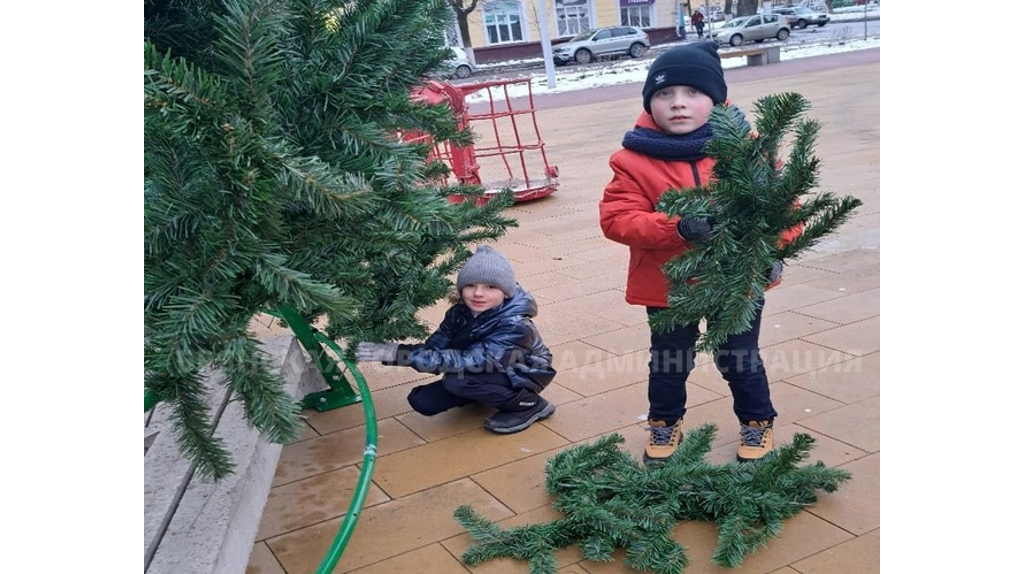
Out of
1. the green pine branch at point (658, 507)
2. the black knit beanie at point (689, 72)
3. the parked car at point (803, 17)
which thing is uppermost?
the black knit beanie at point (689, 72)

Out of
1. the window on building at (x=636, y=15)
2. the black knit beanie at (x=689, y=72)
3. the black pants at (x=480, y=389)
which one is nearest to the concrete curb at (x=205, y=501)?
the black pants at (x=480, y=389)

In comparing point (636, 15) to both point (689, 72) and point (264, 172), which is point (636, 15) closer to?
point (689, 72)

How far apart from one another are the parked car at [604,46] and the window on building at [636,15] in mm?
8267

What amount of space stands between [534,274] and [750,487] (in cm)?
326

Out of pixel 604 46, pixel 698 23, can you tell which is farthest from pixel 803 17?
pixel 604 46

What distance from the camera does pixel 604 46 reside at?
35.0 m

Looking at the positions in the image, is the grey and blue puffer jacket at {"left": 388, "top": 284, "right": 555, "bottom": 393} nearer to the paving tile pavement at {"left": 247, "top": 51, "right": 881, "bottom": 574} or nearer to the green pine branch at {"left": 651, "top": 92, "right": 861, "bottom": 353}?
the paving tile pavement at {"left": 247, "top": 51, "right": 881, "bottom": 574}

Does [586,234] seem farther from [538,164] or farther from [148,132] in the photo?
[148,132]

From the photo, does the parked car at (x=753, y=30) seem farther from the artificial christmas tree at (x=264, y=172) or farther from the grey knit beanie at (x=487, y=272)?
the artificial christmas tree at (x=264, y=172)

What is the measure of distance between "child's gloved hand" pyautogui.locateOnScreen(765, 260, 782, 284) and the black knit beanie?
74 cm

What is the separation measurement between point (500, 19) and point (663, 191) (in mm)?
39683

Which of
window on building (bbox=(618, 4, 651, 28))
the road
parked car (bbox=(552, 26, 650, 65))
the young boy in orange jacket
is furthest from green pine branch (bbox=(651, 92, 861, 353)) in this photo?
window on building (bbox=(618, 4, 651, 28))

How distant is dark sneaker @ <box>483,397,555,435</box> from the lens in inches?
147

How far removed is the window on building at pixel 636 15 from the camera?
43.3m
